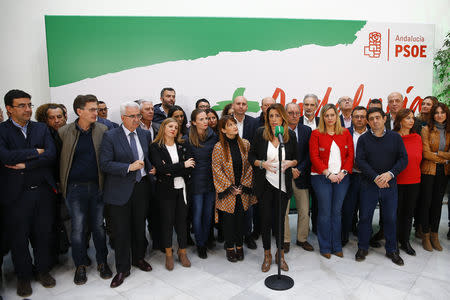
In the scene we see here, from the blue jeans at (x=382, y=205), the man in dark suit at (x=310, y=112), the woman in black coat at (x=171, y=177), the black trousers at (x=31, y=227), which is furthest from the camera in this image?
the man in dark suit at (x=310, y=112)

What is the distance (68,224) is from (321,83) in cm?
417

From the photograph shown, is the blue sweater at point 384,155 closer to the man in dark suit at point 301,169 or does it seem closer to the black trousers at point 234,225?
the man in dark suit at point 301,169

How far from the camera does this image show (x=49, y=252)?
3031mm

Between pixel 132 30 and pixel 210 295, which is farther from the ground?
pixel 132 30

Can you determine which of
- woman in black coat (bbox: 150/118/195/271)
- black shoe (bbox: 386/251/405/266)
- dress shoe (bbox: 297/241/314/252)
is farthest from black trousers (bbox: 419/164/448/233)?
woman in black coat (bbox: 150/118/195/271)

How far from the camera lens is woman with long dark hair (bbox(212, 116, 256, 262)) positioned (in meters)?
3.04

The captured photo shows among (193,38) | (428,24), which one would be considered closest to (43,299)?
(193,38)

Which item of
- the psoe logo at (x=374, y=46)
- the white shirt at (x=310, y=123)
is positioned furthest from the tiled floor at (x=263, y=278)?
the psoe logo at (x=374, y=46)

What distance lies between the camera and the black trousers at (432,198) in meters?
3.37

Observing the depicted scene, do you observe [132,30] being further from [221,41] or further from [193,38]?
[221,41]

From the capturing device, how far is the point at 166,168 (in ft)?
9.50

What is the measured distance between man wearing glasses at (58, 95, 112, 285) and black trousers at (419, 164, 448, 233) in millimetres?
3455

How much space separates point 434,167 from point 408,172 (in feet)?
1.36

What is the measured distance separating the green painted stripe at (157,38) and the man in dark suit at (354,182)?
6.70 ft
